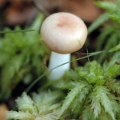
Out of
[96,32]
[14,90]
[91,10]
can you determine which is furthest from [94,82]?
[91,10]

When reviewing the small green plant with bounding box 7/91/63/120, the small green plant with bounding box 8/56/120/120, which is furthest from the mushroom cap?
the small green plant with bounding box 7/91/63/120

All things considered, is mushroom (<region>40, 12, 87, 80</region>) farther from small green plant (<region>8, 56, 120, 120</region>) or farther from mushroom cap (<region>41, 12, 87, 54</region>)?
small green plant (<region>8, 56, 120, 120</region>)

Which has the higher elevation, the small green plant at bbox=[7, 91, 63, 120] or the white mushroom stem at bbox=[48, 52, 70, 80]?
the white mushroom stem at bbox=[48, 52, 70, 80]

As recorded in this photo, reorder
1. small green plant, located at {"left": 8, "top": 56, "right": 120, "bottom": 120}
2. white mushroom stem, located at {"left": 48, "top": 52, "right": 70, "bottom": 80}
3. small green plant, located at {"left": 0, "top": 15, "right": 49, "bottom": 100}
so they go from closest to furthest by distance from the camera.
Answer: small green plant, located at {"left": 8, "top": 56, "right": 120, "bottom": 120} → white mushroom stem, located at {"left": 48, "top": 52, "right": 70, "bottom": 80} → small green plant, located at {"left": 0, "top": 15, "right": 49, "bottom": 100}

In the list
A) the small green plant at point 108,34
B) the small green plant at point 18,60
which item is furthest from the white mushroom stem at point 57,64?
the small green plant at point 108,34

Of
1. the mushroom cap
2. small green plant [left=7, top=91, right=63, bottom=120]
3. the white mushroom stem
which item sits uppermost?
the mushroom cap

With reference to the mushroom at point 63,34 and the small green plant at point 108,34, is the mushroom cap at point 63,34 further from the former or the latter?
the small green plant at point 108,34
